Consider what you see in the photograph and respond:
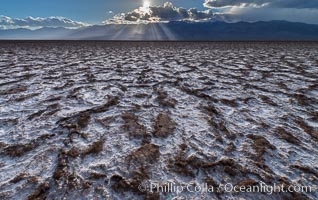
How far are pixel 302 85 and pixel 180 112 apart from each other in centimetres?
324

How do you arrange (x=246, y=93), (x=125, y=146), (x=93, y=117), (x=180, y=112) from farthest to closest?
(x=246, y=93) → (x=180, y=112) → (x=93, y=117) → (x=125, y=146)

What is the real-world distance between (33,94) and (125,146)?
8.50ft

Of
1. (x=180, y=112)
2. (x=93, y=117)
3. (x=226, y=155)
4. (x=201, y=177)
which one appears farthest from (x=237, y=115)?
(x=93, y=117)

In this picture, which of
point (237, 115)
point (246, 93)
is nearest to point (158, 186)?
point (237, 115)

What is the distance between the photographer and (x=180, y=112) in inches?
131

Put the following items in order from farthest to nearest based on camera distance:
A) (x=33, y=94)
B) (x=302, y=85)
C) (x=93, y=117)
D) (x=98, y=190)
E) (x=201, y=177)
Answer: (x=302, y=85) → (x=33, y=94) → (x=93, y=117) → (x=201, y=177) → (x=98, y=190)

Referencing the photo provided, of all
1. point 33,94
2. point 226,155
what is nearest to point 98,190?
point 226,155

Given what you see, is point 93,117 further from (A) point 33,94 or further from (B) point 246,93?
(B) point 246,93

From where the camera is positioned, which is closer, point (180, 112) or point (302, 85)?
point (180, 112)

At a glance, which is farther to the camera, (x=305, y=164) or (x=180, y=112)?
(x=180, y=112)

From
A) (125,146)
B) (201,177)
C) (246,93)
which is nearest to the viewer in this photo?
(201,177)

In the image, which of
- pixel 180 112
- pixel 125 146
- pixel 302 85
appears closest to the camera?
pixel 125 146

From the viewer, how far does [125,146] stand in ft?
7.79

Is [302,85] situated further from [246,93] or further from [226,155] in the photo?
[226,155]
